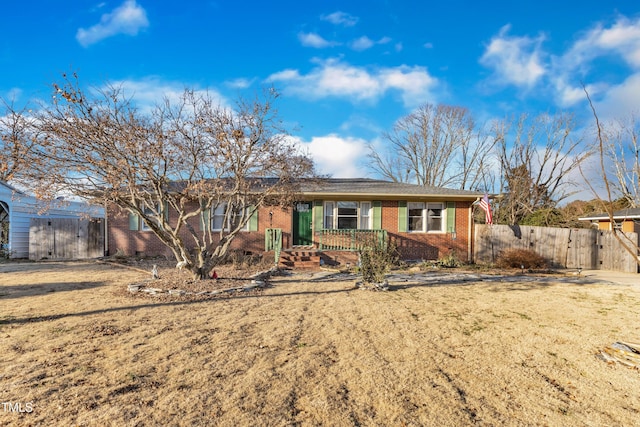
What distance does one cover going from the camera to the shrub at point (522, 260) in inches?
502

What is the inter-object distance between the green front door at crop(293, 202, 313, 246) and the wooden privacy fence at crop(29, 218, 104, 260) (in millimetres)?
8082

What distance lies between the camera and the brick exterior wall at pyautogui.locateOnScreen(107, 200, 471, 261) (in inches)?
573

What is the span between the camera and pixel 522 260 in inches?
504

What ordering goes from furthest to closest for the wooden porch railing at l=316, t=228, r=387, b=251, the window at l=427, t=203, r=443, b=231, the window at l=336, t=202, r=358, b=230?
the window at l=427, t=203, r=443, b=231 < the window at l=336, t=202, r=358, b=230 < the wooden porch railing at l=316, t=228, r=387, b=251

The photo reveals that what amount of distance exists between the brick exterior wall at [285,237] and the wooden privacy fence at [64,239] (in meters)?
0.69

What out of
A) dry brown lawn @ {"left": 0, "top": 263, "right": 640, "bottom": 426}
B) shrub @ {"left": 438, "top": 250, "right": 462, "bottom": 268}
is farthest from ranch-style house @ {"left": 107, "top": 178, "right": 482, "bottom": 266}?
dry brown lawn @ {"left": 0, "top": 263, "right": 640, "bottom": 426}

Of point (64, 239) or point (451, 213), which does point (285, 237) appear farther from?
point (64, 239)

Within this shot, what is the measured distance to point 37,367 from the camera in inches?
144

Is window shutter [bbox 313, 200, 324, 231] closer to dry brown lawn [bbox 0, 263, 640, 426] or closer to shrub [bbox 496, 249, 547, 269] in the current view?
shrub [bbox 496, 249, 547, 269]

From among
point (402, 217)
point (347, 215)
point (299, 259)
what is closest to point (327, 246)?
point (347, 215)

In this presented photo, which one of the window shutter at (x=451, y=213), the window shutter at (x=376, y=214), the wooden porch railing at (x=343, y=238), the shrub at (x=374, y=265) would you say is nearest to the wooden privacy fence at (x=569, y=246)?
the window shutter at (x=451, y=213)

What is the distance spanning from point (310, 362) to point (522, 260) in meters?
11.5

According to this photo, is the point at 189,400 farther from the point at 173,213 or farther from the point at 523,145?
the point at 523,145

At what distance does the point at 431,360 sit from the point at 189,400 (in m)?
2.64
